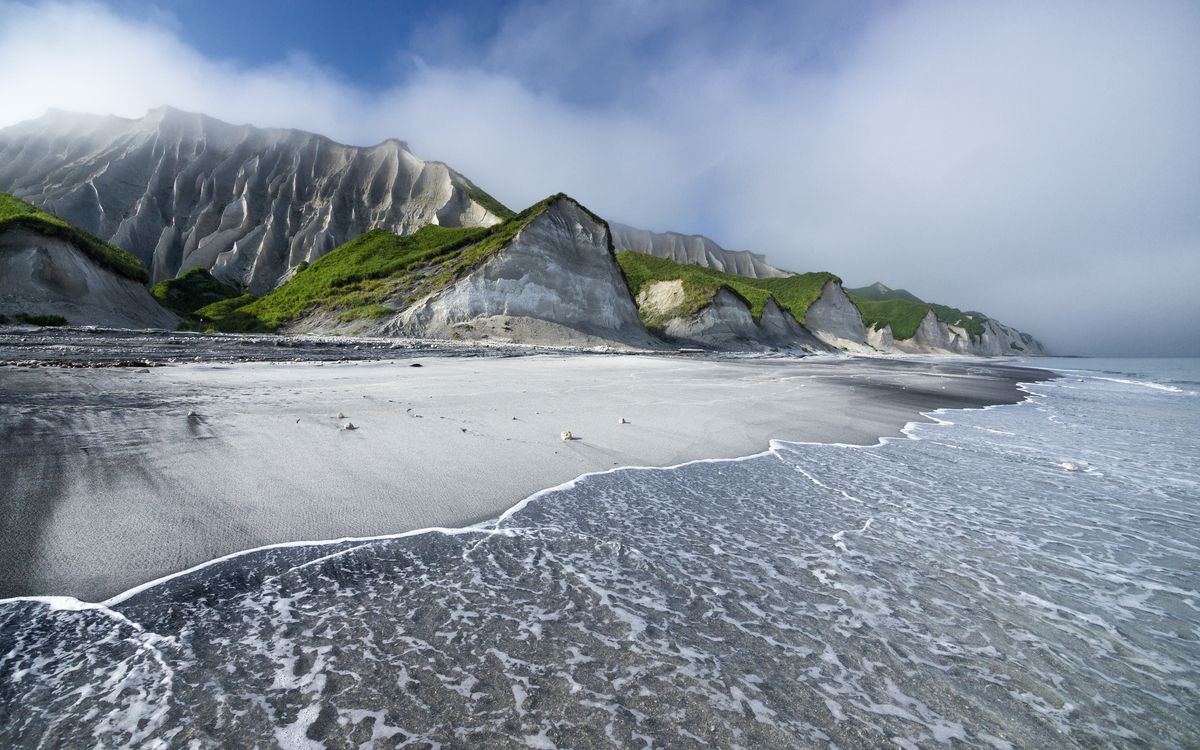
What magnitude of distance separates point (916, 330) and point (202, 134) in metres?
135

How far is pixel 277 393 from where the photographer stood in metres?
7.64

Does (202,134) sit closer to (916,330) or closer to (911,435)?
(911,435)

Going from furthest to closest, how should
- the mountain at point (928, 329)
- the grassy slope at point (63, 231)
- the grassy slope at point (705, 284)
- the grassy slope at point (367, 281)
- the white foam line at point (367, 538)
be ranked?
the mountain at point (928, 329) → the grassy slope at point (705, 284) → the grassy slope at point (367, 281) → the grassy slope at point (63, 231) → the white foam line at point (367, 538)

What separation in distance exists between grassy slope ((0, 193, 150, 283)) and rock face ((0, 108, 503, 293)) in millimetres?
37228

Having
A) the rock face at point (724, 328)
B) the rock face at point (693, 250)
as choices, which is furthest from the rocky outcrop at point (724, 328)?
the rock face at point (693, 250)

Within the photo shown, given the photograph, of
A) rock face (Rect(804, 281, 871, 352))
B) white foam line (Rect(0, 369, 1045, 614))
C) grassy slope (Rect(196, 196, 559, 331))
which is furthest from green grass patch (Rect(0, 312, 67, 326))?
rock face (Rect(804, 281, 871, 352))

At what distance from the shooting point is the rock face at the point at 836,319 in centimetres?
6900

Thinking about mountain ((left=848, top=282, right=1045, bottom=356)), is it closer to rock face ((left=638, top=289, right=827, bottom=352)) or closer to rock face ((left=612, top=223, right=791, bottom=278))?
rock face ((left=638, top=289, right=827, bottom=352))

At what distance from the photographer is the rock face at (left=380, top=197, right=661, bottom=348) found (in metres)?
31.7

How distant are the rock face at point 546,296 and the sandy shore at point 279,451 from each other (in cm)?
2214

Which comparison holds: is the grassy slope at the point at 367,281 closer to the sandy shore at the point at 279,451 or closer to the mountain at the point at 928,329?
the sandy shore at the point at 279,451

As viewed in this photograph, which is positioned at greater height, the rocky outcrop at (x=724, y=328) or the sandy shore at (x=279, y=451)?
the rocky outcrop at (x=724, y=328)

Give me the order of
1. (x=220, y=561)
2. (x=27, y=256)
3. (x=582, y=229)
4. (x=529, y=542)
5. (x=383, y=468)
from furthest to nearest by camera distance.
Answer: (x=582, y=229) < (x=27, y=256) < (x=383, y=468) < (x=529, y=542) < (x=220, y=561)

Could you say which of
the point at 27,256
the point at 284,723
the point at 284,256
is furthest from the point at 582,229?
the point at 284,256
